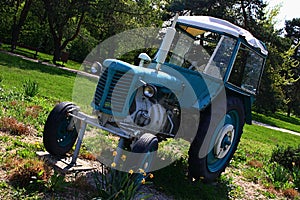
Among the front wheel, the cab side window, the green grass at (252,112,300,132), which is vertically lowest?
the front wheel

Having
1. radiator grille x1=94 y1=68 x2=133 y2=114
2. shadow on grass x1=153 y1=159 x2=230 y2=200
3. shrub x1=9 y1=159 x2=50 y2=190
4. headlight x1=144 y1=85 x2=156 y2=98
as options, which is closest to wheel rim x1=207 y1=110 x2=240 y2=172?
shadow on grass x1=153 y1=159 x2=230 y2=200

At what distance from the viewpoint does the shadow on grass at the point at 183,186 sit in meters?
4.96

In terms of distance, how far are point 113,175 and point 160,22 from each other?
21.7m

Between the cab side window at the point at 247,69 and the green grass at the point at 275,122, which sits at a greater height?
the cab side window at the point at 247,69

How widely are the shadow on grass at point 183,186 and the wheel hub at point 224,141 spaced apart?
1.65 feet

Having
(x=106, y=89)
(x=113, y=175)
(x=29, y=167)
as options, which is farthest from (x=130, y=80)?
(x=29, y=167)

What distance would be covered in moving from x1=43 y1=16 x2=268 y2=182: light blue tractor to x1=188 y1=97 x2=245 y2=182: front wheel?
0.01m

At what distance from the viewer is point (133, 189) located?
12.5ft

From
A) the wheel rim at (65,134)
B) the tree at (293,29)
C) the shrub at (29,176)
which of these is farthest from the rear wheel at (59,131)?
the tree at (293,29)

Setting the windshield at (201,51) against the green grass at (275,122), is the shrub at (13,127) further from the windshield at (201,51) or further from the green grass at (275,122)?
the green grass at (275,122)

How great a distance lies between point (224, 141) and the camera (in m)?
5.77

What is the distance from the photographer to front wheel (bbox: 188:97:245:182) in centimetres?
509

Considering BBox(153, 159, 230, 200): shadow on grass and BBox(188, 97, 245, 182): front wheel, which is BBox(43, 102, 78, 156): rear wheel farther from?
BBox(188, 97, 245, 182): front wheel

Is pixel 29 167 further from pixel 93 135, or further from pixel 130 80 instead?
pixel 93 135
